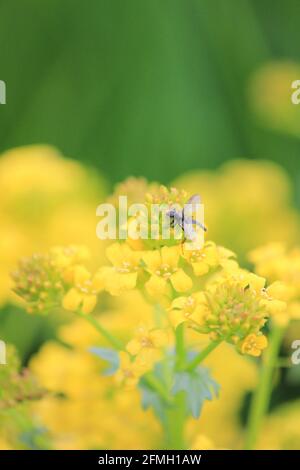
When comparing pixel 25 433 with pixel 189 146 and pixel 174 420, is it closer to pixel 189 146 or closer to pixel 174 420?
pixel 174 420

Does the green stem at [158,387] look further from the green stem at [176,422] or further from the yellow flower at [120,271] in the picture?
the yellow flower at [120,271]

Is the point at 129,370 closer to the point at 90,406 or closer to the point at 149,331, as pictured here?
the point at 149,331

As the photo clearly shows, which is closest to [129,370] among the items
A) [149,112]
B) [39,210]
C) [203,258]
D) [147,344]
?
[147,344]

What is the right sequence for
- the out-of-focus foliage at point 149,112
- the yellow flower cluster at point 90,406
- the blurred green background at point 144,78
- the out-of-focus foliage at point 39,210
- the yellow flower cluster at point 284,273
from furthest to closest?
the blurred green background at point 144,78 → the out-of-focus foliage at point 149,112 → the out-of-focus foliage at point 39,210 → the yellow flower cluster at point 90,406 → the yellow flower cluster at point 284,273

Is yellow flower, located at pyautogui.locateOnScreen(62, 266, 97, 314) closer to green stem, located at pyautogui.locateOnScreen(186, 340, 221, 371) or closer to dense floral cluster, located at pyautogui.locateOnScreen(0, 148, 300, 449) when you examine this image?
dense floral cluster, located at pyautogui.locateOnScreen(0, 148, 300, 449)

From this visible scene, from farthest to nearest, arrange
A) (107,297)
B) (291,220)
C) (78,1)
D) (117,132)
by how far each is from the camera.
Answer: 1. (78,1)
2. (117,132)
3. (291,220)
4. (107,297)

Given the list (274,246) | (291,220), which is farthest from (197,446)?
(291,220)

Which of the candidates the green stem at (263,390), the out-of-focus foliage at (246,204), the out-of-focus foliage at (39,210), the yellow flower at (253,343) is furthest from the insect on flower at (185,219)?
the out-of-focus foliage at (246,204)
